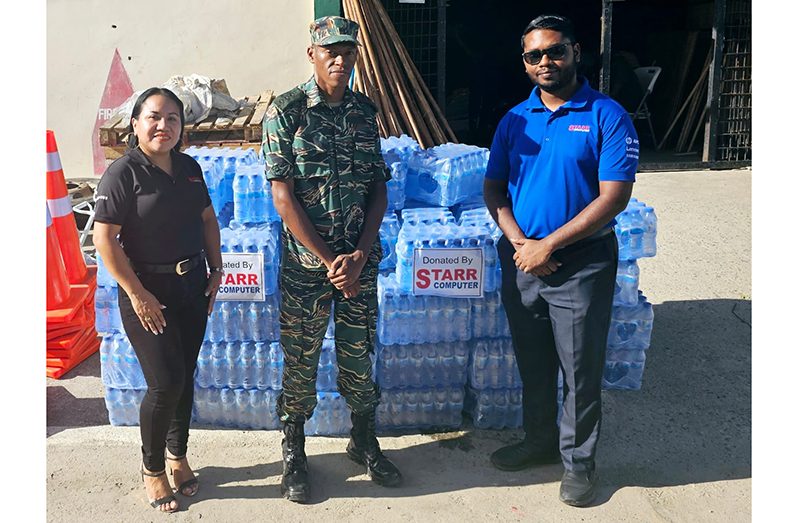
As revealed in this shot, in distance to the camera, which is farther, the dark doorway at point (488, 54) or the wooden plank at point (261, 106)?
the dark doorway at point (488, 54)

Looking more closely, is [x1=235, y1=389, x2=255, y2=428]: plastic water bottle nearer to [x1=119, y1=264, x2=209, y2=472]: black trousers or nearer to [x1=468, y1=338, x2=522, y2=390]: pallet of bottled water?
[x1=119, y1=264, x2=209, y2=472]: black trousers

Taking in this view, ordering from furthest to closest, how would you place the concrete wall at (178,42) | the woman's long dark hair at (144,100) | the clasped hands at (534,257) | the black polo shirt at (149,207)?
the concrete wall at (178,42)
the clasped hands at (534,257)
the woman's long dark hair at (144,100)
the black polo shirt at (149,207)

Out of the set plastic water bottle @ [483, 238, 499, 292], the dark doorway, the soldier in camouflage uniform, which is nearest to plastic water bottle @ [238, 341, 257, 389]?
the soldier in camouflage uniform

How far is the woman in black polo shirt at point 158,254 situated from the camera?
125 inches

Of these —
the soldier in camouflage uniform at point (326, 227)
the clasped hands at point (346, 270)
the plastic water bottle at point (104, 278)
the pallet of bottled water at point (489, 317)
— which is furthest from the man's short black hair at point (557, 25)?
the plastic water bottle at point (104, 278)

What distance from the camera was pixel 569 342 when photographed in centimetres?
351

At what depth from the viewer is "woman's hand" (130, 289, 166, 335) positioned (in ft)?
10.5

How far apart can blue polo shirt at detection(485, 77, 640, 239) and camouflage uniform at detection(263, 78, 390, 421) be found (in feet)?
2.20

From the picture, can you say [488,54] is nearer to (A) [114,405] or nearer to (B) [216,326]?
(B) [216,326]

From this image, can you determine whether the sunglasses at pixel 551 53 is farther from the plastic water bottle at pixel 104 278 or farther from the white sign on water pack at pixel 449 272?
the plastic water bottle at pixel 104 278

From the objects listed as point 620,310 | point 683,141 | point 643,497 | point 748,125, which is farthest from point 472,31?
point 643,497

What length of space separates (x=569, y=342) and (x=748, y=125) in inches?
342

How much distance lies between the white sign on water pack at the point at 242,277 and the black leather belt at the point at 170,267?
0.53 m

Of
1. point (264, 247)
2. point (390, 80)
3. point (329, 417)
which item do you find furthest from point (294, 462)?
point (390, 80)
